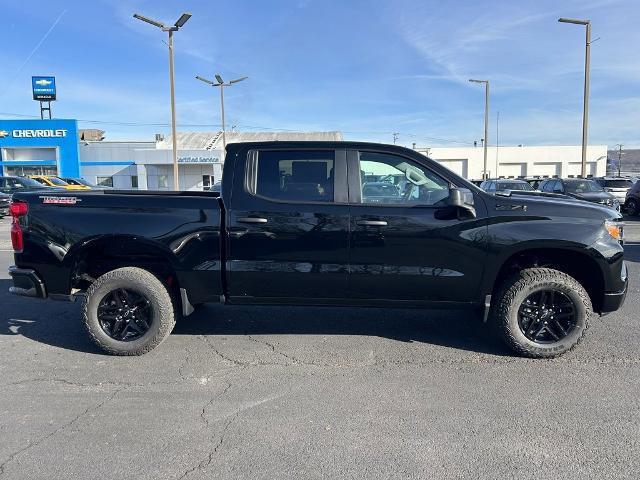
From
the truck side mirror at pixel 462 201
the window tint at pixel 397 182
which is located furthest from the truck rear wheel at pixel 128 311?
the truck side mirror at pixel 462 201

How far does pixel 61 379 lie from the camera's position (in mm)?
4113

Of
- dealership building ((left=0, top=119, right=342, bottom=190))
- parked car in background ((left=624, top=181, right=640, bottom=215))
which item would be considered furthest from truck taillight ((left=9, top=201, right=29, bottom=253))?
dealership building ((left=0, top=119, right=342, bottom=190))

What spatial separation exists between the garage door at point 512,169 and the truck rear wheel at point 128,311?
3030 inches

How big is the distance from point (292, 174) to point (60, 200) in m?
2.12

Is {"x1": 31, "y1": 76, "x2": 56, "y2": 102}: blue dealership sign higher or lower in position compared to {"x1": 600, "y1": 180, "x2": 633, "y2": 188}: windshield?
higher

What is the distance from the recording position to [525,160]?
246 feet

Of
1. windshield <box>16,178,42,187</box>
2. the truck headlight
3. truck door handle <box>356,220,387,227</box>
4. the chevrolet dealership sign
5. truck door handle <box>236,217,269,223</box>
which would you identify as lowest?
the truck headlight

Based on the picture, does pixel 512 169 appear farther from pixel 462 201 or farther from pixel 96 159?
pixel 462 201

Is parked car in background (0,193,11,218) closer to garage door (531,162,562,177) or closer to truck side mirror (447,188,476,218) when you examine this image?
truck side mirror (447,188,476,218)

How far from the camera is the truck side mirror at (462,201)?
13.5 feet

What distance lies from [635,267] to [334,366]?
22.2 feet

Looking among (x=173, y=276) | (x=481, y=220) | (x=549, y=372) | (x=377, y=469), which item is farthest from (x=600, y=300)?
(x=173, y=276)

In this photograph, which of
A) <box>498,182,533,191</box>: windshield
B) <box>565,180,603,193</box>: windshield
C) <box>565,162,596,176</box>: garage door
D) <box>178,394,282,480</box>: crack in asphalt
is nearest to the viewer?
<box>178,394,282,480</box>: crack in asphalt

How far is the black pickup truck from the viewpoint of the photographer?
4.29m
